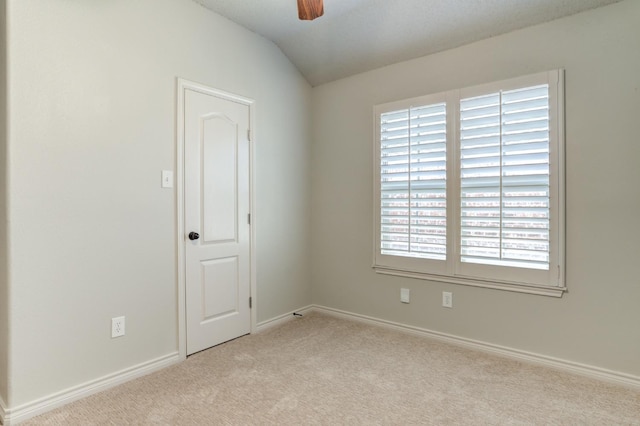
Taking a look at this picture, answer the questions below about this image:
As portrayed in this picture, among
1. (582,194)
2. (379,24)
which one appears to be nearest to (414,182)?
(582,194)

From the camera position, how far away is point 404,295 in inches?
128

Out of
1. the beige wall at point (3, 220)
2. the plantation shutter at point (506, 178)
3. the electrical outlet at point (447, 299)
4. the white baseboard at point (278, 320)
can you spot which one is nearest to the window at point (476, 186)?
the plantation shutter at point (506, 178)

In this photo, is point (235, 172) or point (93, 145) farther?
point (235, 172)

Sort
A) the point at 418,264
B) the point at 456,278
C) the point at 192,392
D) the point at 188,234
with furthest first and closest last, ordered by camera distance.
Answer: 1. the point at 418,264
2. the point at 456,278
3. the point at 188,234
4. the point at 192,392

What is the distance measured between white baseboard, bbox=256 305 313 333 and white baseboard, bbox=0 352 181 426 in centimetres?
85

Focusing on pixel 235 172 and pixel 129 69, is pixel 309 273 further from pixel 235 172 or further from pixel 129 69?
pixel 129 69

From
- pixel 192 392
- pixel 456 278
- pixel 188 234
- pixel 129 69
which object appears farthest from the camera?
pixel 456 278

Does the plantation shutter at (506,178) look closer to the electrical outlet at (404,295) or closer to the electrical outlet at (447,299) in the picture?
the electrical outlet at (447,299)

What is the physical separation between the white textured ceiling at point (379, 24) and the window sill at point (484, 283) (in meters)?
1.93

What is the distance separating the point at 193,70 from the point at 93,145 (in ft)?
3.23

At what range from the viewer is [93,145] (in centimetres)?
223

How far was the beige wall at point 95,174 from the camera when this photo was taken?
1.97 metres

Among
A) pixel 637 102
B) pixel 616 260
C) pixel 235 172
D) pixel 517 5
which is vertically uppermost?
pixel 517 5

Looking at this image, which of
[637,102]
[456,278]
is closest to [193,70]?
[456,278]
